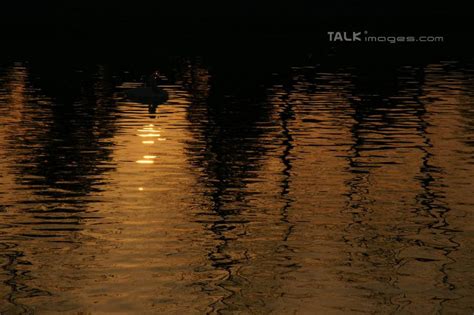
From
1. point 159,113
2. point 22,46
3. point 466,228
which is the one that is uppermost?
point 466,228

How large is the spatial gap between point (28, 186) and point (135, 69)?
78696 millimetres

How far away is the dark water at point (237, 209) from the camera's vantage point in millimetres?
28219

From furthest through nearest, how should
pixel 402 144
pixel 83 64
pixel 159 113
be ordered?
pixel 83 64 → pixel 159 113 → pixel 402 144

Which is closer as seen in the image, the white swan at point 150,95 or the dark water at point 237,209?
the dark water at point 237,209

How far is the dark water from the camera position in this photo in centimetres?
2822

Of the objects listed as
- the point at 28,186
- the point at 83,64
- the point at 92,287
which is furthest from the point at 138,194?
the point at 83,64

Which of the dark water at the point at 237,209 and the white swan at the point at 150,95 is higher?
the dark water at the point at 237,209

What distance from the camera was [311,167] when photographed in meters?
47.2

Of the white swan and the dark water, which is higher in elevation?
the dark water

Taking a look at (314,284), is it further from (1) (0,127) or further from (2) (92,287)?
(1) (0,127)

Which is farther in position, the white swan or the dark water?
the white swan

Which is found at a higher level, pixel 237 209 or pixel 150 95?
pixel 237 209

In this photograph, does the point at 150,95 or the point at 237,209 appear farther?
the point at 150,95

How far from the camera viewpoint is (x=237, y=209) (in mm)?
37875
